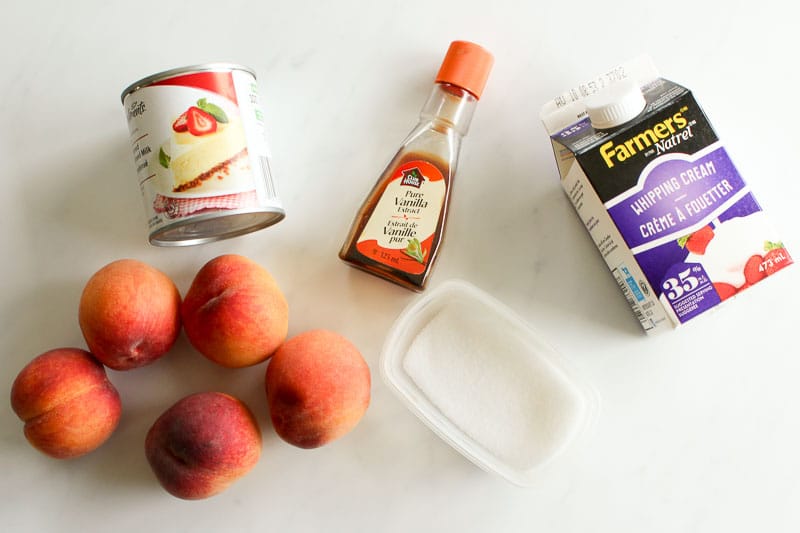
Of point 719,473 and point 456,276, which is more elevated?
point 456,276

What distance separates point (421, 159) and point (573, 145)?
0.18 meters

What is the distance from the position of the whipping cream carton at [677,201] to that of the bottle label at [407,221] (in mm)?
173

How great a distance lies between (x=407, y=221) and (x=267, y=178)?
17cm

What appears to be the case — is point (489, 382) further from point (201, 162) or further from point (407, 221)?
point (201, 162)

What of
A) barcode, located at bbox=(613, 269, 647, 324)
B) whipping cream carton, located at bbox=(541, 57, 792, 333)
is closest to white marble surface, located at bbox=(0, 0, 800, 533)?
barcode, located at bbox=(613, 269, 647, 324)

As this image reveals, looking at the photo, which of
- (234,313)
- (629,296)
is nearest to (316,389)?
(234,313)

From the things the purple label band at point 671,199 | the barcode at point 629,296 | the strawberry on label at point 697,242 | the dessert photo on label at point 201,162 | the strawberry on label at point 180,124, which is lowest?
the barcode at point 629,296

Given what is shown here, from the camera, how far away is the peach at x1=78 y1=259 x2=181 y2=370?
65cm

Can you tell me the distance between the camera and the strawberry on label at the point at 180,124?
63 centimetres

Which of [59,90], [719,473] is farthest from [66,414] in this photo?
[719,473]

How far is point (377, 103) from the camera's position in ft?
2.61

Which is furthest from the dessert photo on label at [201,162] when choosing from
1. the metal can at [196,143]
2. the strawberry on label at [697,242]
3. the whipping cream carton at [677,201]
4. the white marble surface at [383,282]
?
the strawberry on label at [697,242]

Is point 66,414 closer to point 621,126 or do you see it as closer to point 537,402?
point 537,402

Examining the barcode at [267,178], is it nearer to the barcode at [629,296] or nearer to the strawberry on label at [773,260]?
the barcode at [629,296]
